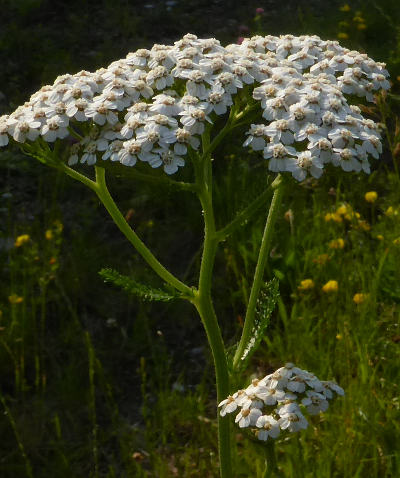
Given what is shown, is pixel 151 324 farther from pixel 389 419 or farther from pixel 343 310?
pixel 389 419

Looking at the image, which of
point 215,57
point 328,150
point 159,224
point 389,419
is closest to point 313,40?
point 215,57

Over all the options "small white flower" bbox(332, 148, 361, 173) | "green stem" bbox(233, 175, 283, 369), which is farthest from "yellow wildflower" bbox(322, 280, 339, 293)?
"small white flower" bbox(332, 148, 361, 173)

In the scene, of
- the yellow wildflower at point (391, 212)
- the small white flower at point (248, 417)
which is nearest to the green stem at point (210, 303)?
the small white flower at point (248, 417)

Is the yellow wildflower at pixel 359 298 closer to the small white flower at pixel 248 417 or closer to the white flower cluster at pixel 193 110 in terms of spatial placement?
the white flower cluster at pixel 193 110

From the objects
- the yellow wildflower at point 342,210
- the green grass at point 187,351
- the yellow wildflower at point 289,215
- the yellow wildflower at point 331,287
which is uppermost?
the yellow wildflower at point 289,215

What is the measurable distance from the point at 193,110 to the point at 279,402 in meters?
0.79

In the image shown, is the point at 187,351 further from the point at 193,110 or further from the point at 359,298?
the point at 193,110

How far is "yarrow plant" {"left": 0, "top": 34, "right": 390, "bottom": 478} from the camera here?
192 cm

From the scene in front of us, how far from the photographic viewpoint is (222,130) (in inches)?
82.7

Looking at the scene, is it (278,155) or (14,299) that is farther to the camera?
(14,299)

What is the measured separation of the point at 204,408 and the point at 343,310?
78 centimetres

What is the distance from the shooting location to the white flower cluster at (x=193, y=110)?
191cm

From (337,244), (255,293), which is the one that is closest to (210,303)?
(255,293)

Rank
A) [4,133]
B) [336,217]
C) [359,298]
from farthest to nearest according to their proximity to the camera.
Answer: [336,217]
[359,298]
[4,133]
